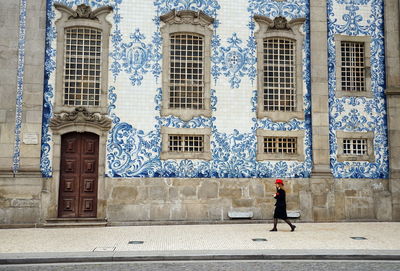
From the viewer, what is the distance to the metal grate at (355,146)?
15797 mm

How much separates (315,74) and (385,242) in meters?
6.25

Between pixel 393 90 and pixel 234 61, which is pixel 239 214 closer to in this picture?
pixel 234 61

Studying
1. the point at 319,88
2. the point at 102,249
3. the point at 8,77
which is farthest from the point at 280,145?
the point at 8,77

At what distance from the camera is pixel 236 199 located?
15.0 m

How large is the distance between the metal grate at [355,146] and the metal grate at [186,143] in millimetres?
4465

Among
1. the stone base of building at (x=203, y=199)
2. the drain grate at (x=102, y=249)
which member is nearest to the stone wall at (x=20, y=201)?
the stone base of building at (x=203, y=199)

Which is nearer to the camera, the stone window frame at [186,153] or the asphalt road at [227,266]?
the asphalt road at [227,266]

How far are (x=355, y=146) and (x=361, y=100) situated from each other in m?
1.44

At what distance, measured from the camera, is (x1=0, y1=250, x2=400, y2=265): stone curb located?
30.0 feet

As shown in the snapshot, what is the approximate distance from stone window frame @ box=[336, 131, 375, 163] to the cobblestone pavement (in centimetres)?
209

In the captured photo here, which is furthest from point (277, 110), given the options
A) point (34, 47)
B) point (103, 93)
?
point (34, 47)

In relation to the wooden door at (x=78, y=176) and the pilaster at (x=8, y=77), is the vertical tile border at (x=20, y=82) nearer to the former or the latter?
the pilaster at (x=8, y=77)

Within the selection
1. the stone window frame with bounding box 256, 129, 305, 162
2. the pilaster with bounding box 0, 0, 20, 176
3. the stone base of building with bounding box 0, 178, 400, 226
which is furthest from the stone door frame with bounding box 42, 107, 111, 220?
the stone window frame with bounding box 256, 129, 305, 162

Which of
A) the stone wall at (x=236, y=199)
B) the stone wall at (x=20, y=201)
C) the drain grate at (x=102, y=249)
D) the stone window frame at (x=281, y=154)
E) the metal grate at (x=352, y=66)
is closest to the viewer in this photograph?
the drain grate at (x=102, y=249)
